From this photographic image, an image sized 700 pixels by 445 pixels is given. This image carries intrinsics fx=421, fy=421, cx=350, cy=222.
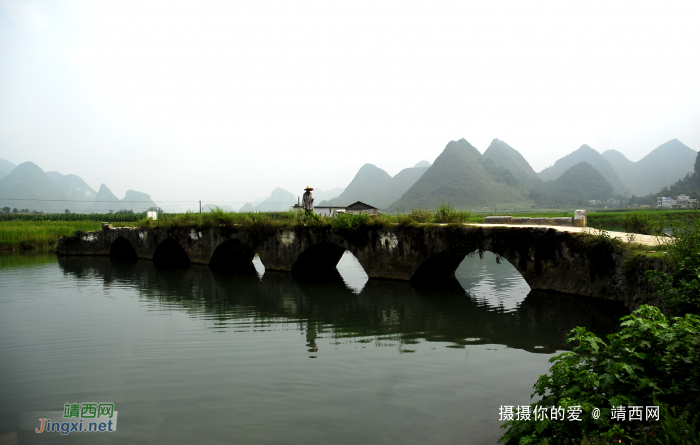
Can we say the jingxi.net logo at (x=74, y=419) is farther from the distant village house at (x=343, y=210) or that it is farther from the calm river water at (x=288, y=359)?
the distant village house at (x=343, y=210)

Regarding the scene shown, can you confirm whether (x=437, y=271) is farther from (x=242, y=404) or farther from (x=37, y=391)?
(x=37, y=391)

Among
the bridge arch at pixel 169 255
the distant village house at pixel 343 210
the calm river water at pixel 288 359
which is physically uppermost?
the distant village house at pixel 343 210

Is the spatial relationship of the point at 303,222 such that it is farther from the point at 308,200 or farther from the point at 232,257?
the point at 232,257

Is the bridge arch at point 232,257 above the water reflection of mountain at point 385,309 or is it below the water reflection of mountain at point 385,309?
above

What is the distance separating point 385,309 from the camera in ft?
36.8

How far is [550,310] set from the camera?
10.1m

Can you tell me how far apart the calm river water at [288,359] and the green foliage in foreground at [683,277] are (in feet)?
6.69

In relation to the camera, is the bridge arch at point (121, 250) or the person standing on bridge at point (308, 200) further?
the bridge arch at point (121, 250)

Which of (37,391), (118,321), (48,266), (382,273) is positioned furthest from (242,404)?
(48,266)

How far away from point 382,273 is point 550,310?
6291mm

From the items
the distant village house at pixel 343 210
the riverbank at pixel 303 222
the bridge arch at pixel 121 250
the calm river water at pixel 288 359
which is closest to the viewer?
the calm river water at pixel 288 359

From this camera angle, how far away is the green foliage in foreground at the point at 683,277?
5.16 meters

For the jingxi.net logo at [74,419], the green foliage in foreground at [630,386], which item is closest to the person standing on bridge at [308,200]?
the jingxi.net logo at [74,419]

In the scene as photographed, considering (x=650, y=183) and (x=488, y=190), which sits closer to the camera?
(x=488, y=190)
